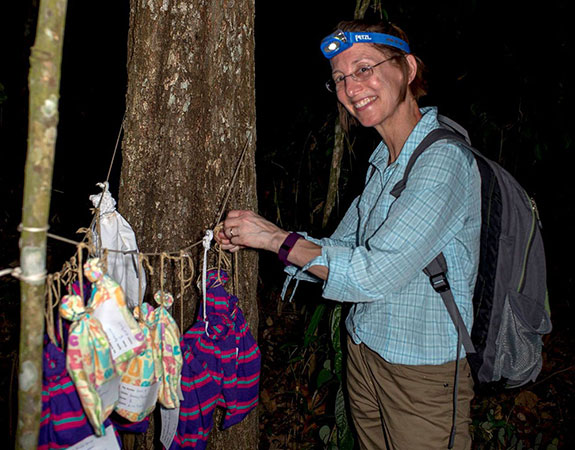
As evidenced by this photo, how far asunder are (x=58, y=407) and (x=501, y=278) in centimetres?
132

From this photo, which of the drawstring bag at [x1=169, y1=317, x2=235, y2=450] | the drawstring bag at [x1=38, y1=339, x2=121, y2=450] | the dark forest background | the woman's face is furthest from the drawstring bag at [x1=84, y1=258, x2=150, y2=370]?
the dark forest background

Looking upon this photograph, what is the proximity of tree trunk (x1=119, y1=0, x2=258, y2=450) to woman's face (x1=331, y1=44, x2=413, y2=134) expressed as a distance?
0.33 metres

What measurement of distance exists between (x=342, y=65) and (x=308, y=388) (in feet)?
8.17

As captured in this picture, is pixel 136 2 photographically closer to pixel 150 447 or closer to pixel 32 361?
pixel 32 361

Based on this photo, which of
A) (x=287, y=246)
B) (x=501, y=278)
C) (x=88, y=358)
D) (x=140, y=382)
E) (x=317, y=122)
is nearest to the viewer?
(x=88, y=358)

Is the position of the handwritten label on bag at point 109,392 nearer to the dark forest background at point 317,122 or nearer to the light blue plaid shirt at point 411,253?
the light blue plaid shirt at point 411,253

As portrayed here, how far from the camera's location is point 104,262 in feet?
4.00

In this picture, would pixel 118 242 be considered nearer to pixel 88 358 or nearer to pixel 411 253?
pixel 88 358

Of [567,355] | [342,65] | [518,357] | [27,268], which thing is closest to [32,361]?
[27,268]

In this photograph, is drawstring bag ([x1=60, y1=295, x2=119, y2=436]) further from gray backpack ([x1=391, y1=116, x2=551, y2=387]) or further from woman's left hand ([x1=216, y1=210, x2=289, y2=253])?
gray backpack ([x1=391, y1=116, x2=551, y2=387])

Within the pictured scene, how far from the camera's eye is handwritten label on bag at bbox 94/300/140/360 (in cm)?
117

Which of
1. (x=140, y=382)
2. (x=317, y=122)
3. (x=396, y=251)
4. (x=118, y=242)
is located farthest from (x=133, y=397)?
(x=317, y=122)

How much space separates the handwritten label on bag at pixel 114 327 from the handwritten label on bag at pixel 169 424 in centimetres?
34

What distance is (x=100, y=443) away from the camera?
4.11 ft
